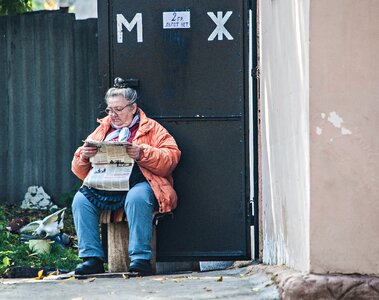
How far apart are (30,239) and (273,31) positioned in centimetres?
341

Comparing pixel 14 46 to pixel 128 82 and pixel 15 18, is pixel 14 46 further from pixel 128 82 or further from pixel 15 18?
pixel 128 82

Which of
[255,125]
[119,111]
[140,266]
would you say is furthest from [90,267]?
[255,125]

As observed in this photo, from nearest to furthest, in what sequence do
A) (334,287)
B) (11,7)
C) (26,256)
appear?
(334,287) < (26,256) < (11,7)

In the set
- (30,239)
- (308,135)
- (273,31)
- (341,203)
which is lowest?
(30,239)

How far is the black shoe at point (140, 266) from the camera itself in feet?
23.7

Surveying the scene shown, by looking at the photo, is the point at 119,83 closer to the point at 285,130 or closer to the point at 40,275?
the point at 40,275

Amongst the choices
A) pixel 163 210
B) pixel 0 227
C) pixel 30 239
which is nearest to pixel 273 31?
pixel 163 210

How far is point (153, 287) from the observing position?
20.7 ft

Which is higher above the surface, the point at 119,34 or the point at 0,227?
the point at 119,34

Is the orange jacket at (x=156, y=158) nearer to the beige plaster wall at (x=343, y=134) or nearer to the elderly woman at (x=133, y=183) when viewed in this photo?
the elderly woman at (x=133, y=183)

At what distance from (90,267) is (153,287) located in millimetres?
1137

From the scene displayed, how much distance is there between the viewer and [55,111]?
10.7m

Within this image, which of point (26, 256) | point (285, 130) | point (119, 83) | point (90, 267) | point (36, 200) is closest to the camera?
point (285, 130)

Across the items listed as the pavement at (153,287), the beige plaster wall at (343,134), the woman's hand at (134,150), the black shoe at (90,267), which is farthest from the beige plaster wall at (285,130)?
the black shoe at (90,267)
